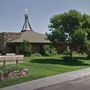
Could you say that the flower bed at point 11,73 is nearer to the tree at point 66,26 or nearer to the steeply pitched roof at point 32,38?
the tree at point 66,26

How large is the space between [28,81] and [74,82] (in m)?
2.53

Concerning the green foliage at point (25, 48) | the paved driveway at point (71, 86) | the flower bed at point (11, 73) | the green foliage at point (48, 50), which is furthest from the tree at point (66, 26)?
the paved driveway at point (71, 86)

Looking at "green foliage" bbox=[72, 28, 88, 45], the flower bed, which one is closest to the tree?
"green foliage" bbox=[72, 28, 88, 45]

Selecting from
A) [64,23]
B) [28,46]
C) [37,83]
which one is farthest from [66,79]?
[28,46]

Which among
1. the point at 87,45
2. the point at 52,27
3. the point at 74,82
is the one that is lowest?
the point at 74,82

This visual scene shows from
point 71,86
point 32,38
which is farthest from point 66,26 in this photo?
point 71,86

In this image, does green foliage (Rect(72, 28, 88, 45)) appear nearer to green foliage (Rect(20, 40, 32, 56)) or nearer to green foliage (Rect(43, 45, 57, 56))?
green foliage (Rect(20, 40, 32, 56))

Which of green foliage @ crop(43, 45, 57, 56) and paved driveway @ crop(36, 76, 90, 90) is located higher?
green foliage @ crop(43, 45, 57, 56)

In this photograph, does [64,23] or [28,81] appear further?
[64,23]

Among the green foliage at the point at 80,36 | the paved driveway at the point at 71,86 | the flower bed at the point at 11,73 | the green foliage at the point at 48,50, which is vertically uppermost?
the green foliage at the point at 80,36

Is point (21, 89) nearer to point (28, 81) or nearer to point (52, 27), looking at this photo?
point (28, 81)

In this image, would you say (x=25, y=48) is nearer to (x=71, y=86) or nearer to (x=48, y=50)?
(x=48, y=50)

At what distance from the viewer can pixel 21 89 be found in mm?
12500

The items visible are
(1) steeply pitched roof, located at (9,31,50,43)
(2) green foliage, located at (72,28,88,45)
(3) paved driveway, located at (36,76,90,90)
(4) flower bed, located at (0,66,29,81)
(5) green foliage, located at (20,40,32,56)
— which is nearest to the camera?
(3) paved driveway, located at (36,76,90,90)
